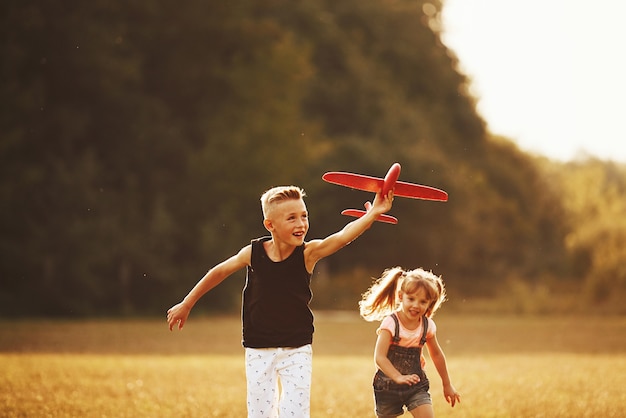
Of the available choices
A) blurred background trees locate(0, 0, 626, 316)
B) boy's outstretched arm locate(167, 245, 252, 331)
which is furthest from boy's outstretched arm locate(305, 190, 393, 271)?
blurred background trees locate(0, 0, 626, 316)

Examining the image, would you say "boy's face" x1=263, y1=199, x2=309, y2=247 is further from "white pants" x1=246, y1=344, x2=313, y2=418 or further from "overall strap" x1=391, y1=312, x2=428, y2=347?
"overall strap" x1=391, y1=312, x2=428, y2=347

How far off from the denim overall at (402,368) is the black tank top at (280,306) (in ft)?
1.78

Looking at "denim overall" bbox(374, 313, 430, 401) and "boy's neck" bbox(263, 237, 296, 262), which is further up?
"boy's neck" bbox(263, 237, 296, 262)

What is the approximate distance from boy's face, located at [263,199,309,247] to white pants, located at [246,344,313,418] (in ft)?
2.12

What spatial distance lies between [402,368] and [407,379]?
0.23 metres

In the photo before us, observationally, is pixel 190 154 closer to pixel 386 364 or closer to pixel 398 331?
pixel 398 331

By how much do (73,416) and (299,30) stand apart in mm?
31270

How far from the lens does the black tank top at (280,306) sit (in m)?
5.97

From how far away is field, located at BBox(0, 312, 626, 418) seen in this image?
30.6 feet

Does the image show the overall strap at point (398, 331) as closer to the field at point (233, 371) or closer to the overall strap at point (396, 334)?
the overall strap at point (396, 334)

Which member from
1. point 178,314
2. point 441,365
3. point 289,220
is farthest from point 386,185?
point 178,314

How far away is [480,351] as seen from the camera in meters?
18.8

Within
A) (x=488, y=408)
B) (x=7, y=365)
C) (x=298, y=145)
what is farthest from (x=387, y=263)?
(x=488, y=408)

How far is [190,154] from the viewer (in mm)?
30219
